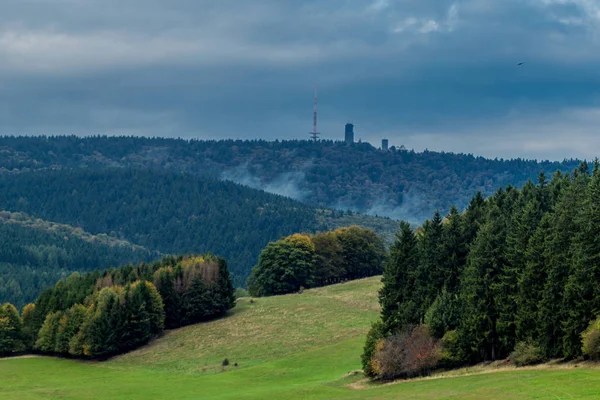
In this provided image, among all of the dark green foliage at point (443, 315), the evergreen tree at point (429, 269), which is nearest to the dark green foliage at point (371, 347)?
the evergreen tree at point (429, 269)

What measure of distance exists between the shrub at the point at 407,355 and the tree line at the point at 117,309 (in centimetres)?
5507

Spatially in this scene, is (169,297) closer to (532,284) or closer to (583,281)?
(532,284)

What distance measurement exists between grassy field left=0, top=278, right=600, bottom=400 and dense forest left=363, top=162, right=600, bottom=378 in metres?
3.61

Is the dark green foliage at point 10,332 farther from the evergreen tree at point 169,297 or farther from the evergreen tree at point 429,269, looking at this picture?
the evergreen tree at point 429,269

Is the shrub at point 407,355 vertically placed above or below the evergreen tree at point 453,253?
below

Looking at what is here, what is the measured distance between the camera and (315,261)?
166 m

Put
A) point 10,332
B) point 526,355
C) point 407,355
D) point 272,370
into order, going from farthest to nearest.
Answer: point 10,332 → point 272,370 → point 407,355 → point 526,355

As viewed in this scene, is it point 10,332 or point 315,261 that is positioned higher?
point 315,261

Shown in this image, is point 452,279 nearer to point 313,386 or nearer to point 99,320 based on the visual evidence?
point 313,386

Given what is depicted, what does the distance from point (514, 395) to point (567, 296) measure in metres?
14.0

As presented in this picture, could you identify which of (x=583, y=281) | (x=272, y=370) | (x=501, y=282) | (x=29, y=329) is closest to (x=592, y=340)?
(x=583, y=281)

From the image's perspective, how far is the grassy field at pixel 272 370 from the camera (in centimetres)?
6203

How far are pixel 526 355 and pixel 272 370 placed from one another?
118 feet

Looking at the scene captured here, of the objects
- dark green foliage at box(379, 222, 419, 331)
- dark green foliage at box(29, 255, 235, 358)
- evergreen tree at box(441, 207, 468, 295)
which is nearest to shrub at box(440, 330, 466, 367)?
evergreen tree at box(441, 207, 468, 295)
